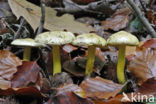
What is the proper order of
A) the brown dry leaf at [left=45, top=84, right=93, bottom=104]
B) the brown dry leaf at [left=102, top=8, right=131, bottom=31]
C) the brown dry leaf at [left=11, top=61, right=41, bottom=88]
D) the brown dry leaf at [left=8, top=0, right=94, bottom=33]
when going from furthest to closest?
the brown dry leaf at [left=102, top=8, right=131, bottom=31] → the brown dry leaf at [left=8, top=0, right=94, bottom=33] → the brown dry leaf at [left=11, top=61, right=41, bottom=88] → the brown dry leaf at [left=45, top=84, right=93, bottom=104]

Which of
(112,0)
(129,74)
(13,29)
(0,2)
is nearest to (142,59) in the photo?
(129,74)

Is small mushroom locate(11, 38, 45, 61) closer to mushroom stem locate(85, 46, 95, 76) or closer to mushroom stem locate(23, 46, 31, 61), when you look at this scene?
mushroom stem locate(23, 46, 31, 61)

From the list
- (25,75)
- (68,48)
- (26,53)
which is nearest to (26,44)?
(26,53)

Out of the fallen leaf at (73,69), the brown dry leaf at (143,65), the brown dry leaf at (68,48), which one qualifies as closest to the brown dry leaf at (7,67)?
the fallen leaf at (73,69)

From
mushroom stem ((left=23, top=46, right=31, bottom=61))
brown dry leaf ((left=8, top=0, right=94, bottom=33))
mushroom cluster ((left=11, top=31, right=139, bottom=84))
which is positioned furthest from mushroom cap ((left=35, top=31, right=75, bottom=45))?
brown dry leaf ((left=8, top=0, right=94, bottom=33))

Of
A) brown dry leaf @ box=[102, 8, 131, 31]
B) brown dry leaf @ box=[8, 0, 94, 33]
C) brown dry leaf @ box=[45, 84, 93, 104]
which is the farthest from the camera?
brown dry leaf @ box=[102, 8, 131, 31]

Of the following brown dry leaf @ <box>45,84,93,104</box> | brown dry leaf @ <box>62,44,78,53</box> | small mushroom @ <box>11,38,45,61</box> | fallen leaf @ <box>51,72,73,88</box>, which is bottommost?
fallen leaf @ <box>51,72,73,88</box>
